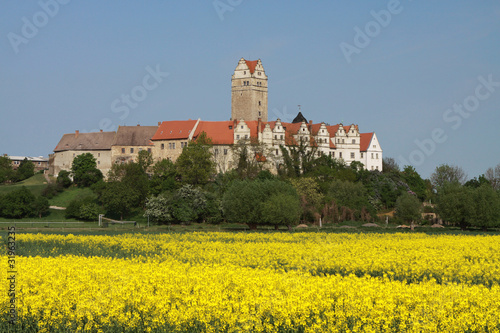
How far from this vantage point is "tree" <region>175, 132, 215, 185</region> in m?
97.4

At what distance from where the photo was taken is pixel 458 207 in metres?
70.8

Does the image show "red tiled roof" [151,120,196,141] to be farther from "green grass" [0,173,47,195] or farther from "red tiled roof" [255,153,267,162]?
"green grass" [0,173,47,195]

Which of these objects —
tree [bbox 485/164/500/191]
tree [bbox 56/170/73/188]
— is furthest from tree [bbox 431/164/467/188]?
tree [bbox 56/170/73/188]

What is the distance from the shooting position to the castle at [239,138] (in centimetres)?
11119

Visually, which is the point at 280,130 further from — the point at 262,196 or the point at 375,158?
the point at 262,196

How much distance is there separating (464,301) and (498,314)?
3.03 ft

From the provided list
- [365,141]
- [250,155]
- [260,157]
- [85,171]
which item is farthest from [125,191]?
[365,141]

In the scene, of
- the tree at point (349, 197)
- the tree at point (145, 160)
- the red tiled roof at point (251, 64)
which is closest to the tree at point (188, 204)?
the tree at point (349, 197)

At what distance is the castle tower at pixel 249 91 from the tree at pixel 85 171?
30.3m

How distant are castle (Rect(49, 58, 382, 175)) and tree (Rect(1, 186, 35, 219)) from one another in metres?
31.4

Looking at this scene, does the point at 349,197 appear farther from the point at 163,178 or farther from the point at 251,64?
the point at 251,64

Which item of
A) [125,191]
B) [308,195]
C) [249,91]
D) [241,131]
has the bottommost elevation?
[308,195]

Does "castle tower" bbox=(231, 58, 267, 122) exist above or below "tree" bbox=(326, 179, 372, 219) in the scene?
above

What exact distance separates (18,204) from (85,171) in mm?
26543
